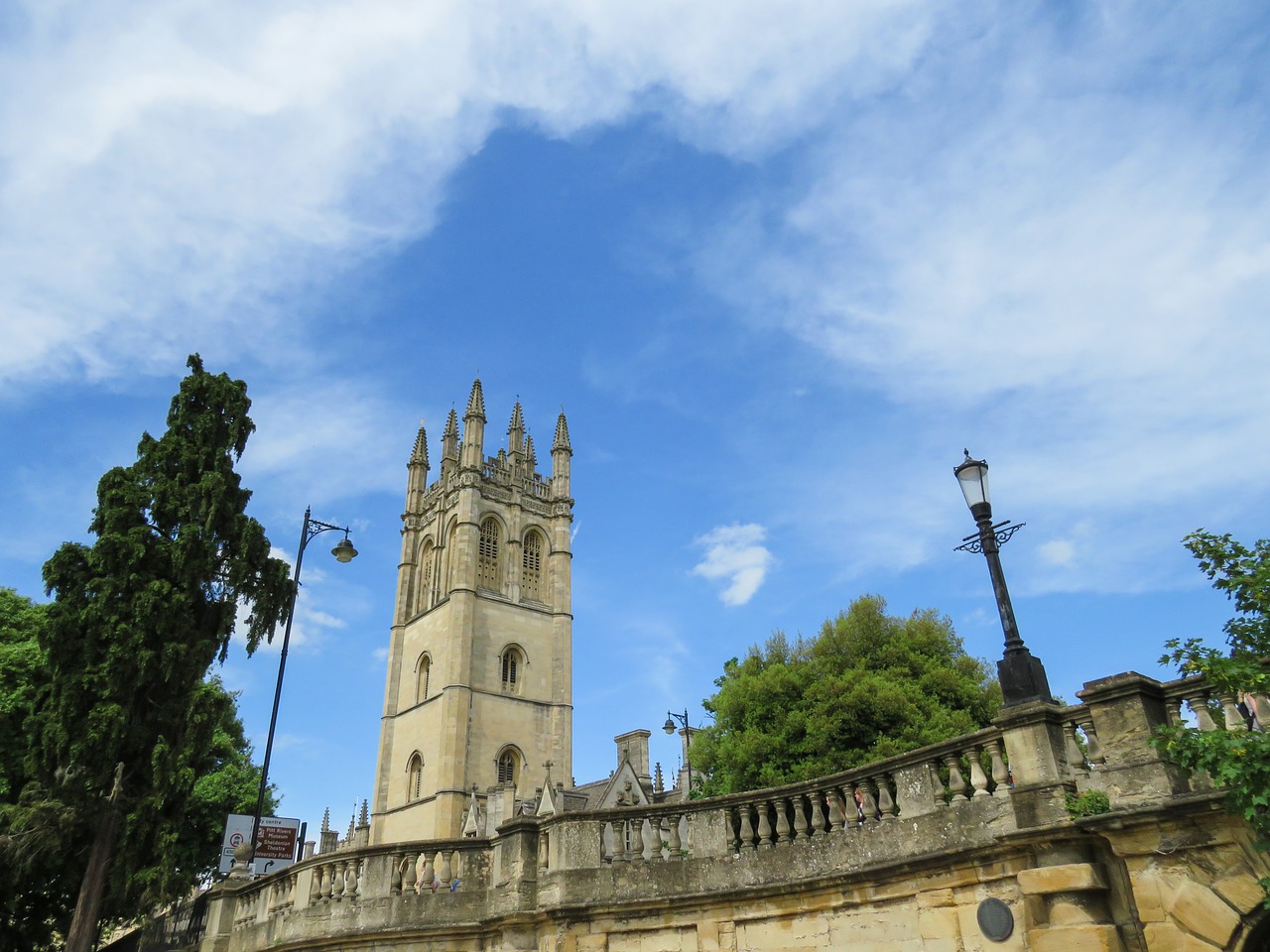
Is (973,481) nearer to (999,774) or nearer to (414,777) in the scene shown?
(999,774)

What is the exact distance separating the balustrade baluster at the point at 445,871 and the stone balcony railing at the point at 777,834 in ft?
0.06

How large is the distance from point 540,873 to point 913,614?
60.9 ft

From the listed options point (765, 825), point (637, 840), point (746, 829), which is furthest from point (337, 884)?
point (765, 825)

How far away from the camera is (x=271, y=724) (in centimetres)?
1864

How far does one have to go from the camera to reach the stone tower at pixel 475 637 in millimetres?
55000

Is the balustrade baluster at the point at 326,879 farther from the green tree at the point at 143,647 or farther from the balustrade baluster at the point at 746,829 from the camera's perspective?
the green tree at the point at 143,647

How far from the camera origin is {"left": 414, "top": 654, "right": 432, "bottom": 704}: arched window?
59.8 metres

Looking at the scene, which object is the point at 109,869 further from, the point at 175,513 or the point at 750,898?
the point at 750,898

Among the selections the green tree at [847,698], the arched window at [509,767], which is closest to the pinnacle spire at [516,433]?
the arched window at [509,767]

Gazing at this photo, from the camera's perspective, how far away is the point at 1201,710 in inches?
273

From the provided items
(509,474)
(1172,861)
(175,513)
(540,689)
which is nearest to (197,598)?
(175,513)

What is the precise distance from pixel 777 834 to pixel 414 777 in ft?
172

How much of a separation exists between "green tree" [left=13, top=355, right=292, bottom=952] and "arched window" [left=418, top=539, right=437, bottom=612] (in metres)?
42.3

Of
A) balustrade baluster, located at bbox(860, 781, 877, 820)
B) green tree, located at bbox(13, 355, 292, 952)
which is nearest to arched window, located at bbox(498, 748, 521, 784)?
green tree, located at bbox(13, 355, 292, 952)
